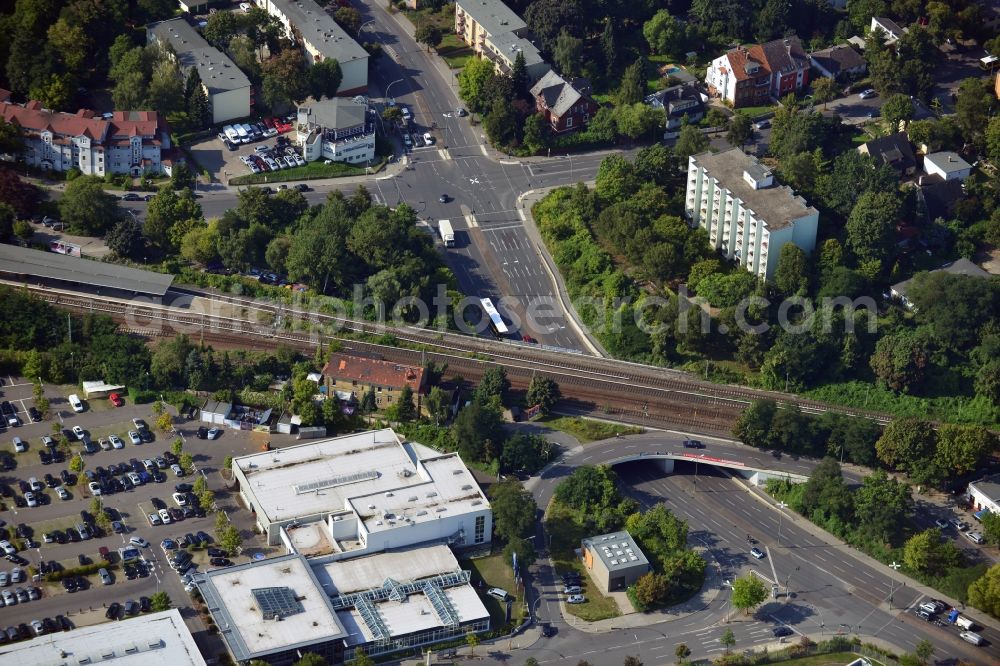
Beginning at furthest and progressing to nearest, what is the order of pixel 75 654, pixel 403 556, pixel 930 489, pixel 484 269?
pixel 484 269 → pixel 930 489 → pixel 403 556 → pixel 75 654

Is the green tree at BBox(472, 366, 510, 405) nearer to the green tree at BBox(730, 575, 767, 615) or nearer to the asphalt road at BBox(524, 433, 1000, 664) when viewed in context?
the asphalt road at BBox(524, 433, 1000, 664)

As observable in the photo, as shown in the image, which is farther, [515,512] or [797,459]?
[797,459]

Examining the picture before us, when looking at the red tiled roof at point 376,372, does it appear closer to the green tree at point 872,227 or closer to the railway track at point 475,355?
the railway track at point 475,355

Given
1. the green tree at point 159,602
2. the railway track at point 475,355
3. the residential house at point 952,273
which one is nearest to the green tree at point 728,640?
the railway track at point 475,355

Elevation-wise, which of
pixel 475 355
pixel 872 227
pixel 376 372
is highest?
pixel 872 227

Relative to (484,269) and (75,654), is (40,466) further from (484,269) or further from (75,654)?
(484,269)

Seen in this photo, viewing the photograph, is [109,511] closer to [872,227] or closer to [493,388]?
[493,388]

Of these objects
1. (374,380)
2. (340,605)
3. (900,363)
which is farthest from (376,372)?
(900,363)

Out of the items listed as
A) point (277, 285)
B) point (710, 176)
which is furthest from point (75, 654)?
point (710, 176)
